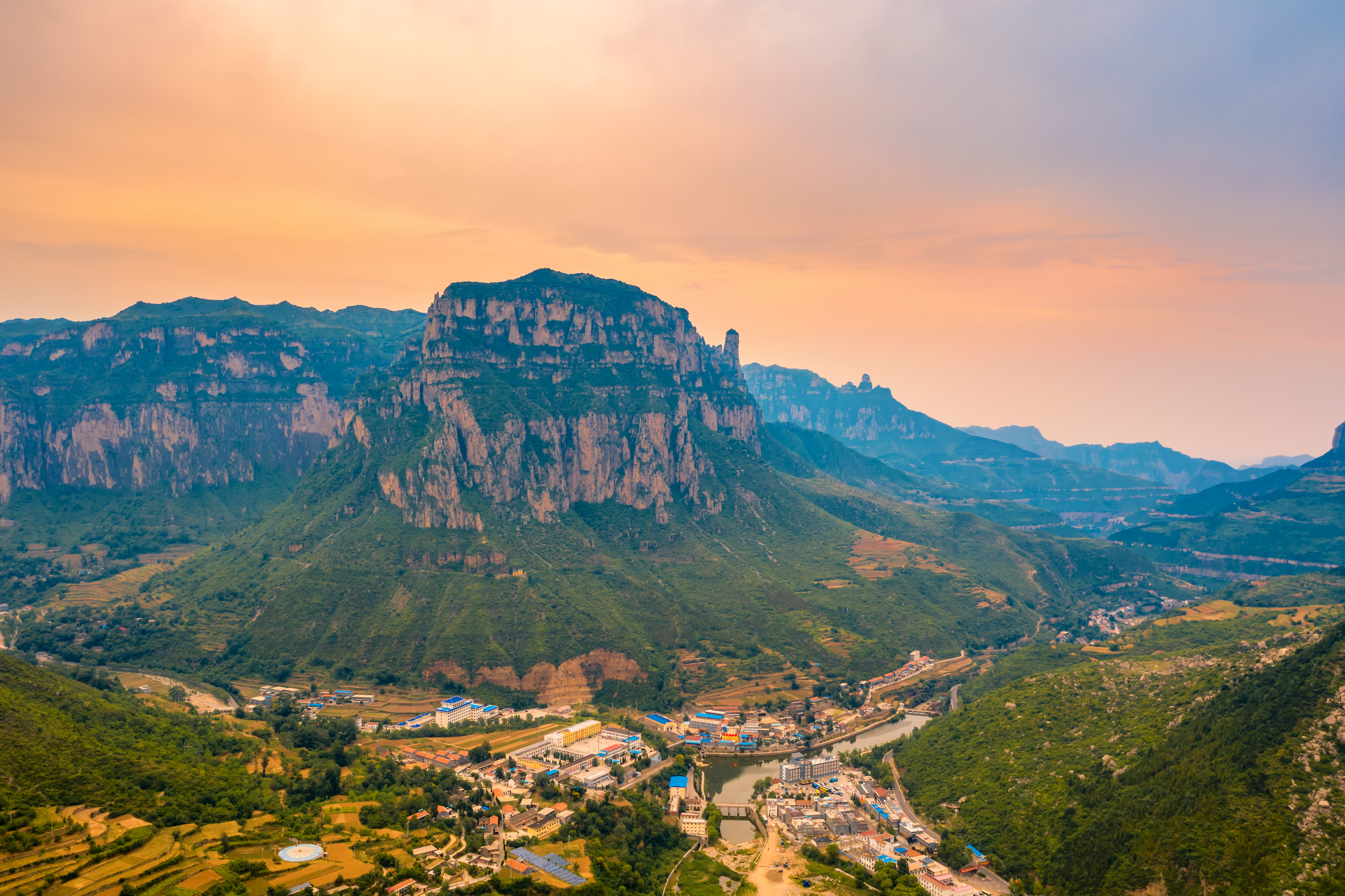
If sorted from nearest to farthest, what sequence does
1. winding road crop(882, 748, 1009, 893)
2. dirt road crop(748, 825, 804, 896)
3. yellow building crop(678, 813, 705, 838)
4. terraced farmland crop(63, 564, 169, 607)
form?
dirt road crop(748, 825, 804, 896), winding road crop(882, 748, 1009, 893), yellow building crop(678, 813, 705, 838), terraced farmland crop(63, 564, 169, 607)

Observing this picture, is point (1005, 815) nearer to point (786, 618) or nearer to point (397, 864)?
point (397, 864)

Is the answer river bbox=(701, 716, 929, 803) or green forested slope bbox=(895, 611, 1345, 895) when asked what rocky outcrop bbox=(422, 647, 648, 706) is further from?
green forested slope bbox=(895, 611, 1345, 895)

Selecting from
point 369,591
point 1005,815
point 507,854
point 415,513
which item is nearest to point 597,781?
point 507,854

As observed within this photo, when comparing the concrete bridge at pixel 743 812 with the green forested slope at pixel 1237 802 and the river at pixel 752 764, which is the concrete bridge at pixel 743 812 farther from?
the green forested slope at pixel 1237 802

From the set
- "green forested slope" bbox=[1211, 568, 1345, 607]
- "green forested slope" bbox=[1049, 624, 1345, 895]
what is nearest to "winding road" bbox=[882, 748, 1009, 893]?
"green forested slope" bbox=[1049, 624, 1345, 895]

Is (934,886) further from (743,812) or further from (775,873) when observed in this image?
(743,812)
